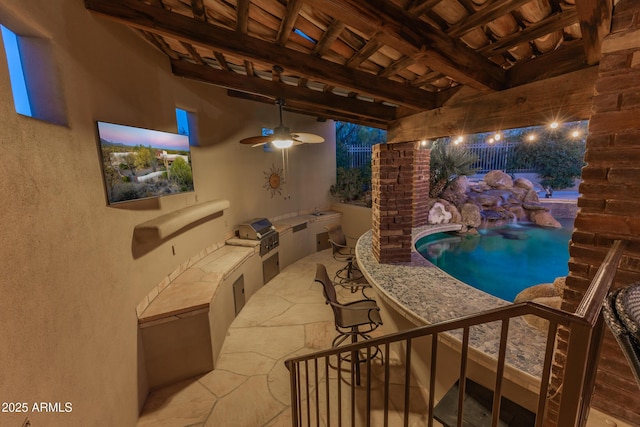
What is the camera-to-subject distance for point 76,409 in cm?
164

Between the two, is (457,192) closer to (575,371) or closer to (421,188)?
(421,188)

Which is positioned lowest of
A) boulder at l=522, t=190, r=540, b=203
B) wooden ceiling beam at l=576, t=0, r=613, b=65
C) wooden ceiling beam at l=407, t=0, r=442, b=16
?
boulder at l=522, t=190, r=540, b=203

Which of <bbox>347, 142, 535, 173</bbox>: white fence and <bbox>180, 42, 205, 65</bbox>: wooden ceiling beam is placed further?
<bbox>347, 142, 535, 173</bbox>: white fence

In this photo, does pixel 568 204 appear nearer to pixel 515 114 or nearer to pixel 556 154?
pixel 556 154

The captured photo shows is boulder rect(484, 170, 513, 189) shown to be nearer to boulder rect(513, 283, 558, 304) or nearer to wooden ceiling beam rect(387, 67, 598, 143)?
boulder rect(513, 283, 558, 304)

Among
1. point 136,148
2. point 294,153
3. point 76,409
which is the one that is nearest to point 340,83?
point 136,148

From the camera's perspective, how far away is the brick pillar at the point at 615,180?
119 cm

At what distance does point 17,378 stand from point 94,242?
3.13 feet

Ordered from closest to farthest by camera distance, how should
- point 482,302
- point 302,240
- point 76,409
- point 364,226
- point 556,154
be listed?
point 76,409, point 482,302, point 302,240, point 364,226, point 556,154

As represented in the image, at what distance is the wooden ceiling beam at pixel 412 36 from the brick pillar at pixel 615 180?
750mm

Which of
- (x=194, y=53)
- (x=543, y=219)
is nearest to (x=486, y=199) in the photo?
(x=543, y=219)

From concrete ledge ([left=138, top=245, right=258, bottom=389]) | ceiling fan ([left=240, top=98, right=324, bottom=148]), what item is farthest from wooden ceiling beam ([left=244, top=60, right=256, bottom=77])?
concrete ledge ([left=138, top=245, right=258, bottom=389])

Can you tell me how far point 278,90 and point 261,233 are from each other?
2450 mm

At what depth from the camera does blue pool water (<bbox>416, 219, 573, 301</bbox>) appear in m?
4.68
